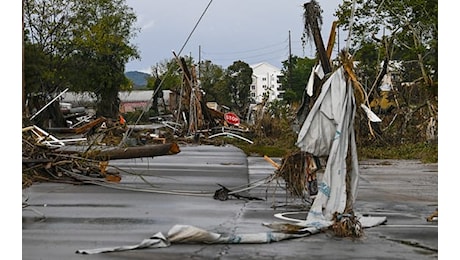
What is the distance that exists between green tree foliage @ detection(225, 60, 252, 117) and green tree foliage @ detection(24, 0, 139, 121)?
20.3 meters

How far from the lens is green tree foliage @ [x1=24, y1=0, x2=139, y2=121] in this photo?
49.2m

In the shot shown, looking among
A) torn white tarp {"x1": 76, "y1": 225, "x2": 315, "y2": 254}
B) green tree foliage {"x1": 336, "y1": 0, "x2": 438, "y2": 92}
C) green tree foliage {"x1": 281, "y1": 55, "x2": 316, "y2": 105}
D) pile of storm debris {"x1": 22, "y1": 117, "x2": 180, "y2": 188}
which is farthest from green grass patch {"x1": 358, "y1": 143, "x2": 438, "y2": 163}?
green tree foliage {"x1": 281, "y1": 55, "x2": 316, "y2": 105}

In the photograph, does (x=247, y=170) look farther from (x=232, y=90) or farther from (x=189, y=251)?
(x=232, y=90)

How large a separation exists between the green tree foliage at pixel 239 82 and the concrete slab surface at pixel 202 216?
58585 millimetres

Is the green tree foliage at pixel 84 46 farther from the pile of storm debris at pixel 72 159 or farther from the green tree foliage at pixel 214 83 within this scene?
the pile of storm debris at pixel 72 159

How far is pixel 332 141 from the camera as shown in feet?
31.5

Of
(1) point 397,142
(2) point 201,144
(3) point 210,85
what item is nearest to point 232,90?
(3) point 210,85

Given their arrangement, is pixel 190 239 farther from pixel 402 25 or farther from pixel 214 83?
pixel 214 83

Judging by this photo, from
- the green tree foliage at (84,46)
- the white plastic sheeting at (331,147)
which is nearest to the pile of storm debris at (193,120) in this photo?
the green tree foliage at (84,46)

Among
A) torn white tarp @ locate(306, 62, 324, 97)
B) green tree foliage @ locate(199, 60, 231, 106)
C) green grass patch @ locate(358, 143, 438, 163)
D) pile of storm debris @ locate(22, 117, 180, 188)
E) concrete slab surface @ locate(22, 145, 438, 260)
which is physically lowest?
concrete slab surface @ locate(22, 145, 438, 260)

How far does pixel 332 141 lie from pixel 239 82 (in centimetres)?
6818

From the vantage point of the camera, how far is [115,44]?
54.2 meters

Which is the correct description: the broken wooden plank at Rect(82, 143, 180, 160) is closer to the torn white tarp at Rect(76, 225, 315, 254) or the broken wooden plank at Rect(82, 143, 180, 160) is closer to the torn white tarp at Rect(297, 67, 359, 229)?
the torn white tarp at Rect(297, 67, 359, 229)

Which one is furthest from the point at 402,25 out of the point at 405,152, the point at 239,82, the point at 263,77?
the point at 263,77
